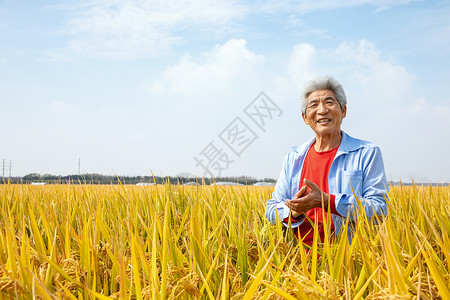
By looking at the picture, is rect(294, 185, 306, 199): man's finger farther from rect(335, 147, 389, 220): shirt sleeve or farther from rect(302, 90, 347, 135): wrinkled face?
rect(302, 90, 347, 135): wrinkled face

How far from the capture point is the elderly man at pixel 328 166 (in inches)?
101

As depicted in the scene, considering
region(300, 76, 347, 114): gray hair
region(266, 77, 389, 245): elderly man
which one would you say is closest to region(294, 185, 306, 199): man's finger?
region(266, 77, 389, 245): elderly man

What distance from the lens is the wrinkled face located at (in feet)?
9.23

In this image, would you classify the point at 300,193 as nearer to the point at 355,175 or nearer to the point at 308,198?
the point at 308,198

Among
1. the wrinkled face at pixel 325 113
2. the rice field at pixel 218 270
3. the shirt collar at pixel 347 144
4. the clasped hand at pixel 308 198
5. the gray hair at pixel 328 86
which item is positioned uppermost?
the gray hair at pixel 328 86

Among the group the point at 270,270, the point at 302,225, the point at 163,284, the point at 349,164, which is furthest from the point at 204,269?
the point at 349,164

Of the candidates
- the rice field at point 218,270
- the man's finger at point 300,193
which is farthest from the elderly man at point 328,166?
the rice field at point 218,270

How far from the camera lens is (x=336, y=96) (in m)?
2.88

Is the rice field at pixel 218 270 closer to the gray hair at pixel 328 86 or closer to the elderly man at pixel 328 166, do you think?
the elderly man at pixel 328 166

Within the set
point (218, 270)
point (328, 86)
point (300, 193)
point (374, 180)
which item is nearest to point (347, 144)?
point (374, 180)

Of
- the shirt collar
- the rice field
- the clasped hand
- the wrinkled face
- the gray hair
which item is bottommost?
the rice field

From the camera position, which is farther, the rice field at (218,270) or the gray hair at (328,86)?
the gray hair at (328,86)

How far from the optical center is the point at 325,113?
9.24 feet

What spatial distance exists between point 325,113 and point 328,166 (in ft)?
1.32
